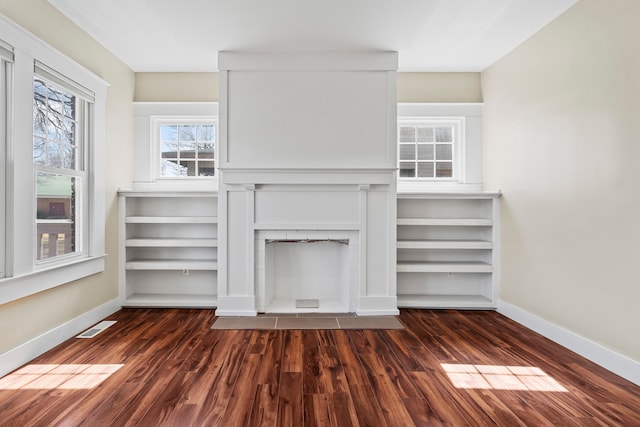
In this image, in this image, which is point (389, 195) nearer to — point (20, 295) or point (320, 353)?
point (320, 353)

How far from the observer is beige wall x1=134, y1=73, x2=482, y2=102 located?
4.06m

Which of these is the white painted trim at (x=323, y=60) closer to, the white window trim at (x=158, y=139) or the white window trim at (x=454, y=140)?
the white window trim at (x=454, y=140)

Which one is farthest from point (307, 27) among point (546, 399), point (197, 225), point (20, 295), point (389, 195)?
point (546, 399)

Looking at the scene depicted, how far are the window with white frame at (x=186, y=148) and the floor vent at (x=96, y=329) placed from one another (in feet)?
5.63

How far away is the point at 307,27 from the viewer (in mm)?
3035

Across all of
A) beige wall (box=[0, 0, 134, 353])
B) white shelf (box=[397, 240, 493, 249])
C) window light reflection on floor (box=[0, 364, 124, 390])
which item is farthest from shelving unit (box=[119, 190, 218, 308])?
white shelf (box=[397, 240, 493, 249])

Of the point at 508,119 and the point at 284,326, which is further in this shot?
the point at 508,119

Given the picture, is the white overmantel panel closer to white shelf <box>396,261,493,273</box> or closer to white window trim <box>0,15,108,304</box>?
white shelf <box>396,261,493,273</box>

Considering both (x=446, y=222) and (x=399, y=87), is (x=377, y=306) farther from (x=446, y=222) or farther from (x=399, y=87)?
(x=399, y=87)

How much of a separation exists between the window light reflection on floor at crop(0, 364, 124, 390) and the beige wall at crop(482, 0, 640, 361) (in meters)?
3.47

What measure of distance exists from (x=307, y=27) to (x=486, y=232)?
9.46 ft

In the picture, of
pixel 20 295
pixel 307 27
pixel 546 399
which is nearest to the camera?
pixel 546 399

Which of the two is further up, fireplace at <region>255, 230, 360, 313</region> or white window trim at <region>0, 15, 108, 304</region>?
white window trim at <region>0, 15, 108, 304</region>

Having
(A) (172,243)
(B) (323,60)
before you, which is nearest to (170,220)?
(A) (172,243)
